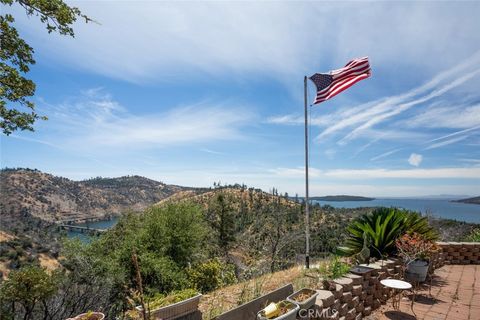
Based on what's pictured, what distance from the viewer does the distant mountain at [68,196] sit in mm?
68938

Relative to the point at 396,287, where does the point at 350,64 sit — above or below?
above

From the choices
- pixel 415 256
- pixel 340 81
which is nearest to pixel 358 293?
pixel 415 256

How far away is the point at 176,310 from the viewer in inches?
118

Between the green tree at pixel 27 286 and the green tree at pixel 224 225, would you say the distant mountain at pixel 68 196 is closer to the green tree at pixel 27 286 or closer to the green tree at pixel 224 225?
the green tree at pixel 224 225

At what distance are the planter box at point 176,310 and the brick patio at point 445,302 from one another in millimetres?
3674

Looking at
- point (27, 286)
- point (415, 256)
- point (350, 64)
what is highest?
point (350, 64)

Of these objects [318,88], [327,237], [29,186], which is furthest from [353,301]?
[29,186]

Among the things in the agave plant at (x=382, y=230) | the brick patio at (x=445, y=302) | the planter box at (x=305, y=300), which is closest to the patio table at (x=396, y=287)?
the brick patio at (x=445, y=302)

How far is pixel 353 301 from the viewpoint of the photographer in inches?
193

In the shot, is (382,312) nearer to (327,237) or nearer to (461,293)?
(461,293)

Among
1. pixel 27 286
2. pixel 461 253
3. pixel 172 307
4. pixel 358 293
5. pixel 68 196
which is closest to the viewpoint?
pixel 172 307

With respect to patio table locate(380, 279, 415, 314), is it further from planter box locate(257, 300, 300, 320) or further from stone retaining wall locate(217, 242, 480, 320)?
planter box locate(257, 300, 300, 320)

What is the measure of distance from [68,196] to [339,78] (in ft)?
332

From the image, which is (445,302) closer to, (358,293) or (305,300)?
(358,293)
